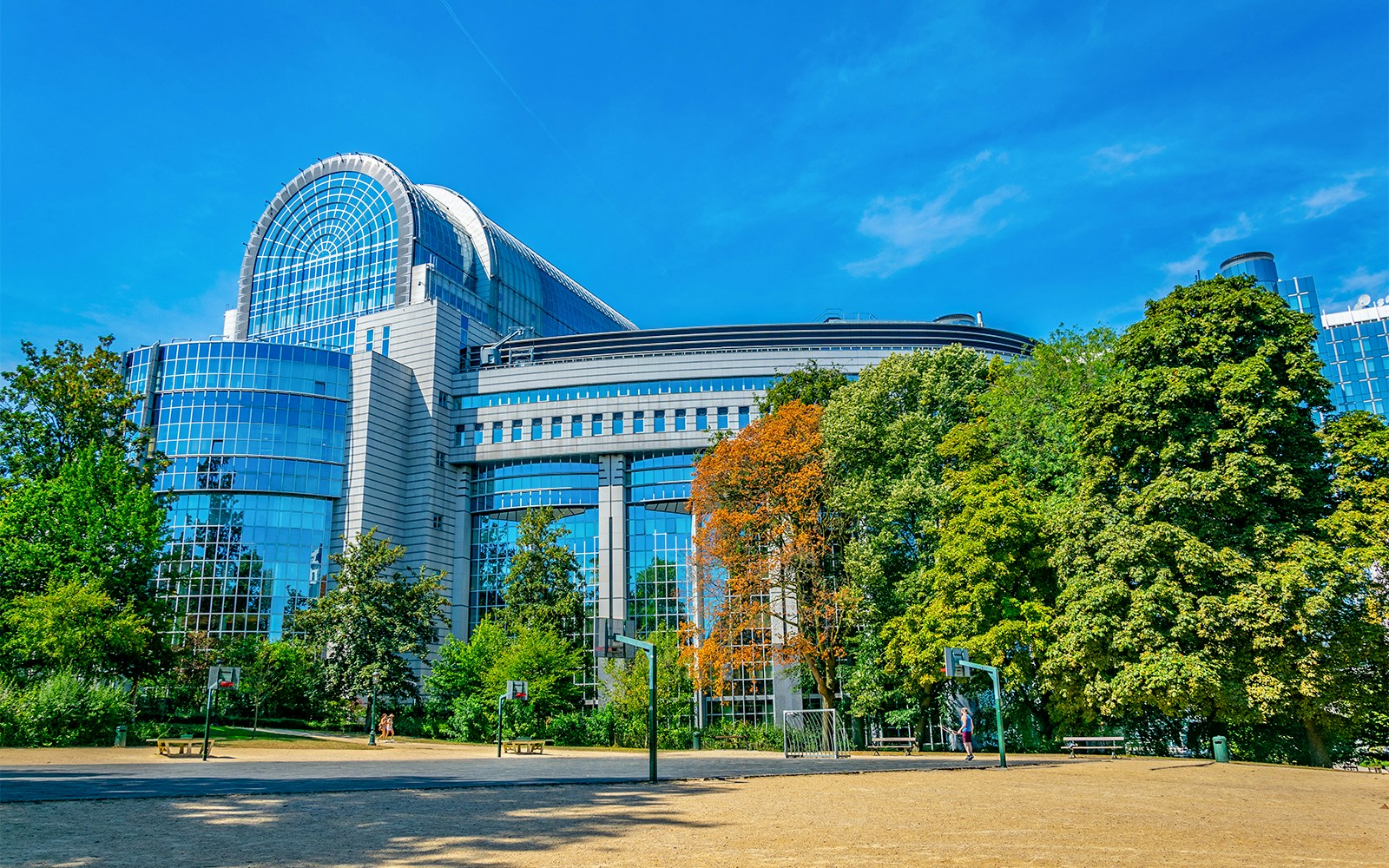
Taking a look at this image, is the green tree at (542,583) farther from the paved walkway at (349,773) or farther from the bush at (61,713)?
the bush at (61,713)

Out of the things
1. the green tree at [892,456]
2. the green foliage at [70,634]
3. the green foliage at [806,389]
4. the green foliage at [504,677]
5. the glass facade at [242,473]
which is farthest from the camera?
the glass facade at [242,473]

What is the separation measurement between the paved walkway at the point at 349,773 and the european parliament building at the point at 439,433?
27.5 m

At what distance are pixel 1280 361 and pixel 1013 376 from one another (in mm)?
10198

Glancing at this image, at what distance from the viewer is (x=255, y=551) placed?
61.4 meters

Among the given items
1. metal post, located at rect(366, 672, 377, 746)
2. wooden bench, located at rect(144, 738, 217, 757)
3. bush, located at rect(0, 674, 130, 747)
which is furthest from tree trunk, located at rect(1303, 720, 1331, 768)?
bush, located at rect(0, 674, 130, 747)

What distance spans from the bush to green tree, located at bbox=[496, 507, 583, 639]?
23074mm

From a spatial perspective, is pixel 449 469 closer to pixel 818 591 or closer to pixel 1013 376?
pixel 818 591

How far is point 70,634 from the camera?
120ft

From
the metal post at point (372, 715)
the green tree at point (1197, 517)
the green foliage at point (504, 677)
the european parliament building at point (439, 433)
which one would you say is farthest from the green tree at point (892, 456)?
the metal post at point (372, 715)

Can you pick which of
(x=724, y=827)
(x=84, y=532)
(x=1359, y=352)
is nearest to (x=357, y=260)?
(x=84, y=532)

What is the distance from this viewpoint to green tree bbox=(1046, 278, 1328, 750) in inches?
1107

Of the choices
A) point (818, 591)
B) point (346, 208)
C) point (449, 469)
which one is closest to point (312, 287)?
point (346, 208)

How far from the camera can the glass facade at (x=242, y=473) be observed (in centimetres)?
6050

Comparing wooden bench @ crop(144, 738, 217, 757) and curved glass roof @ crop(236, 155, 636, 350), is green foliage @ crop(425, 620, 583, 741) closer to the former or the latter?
wooden bench @ crop(144, 738, 217, 757)
